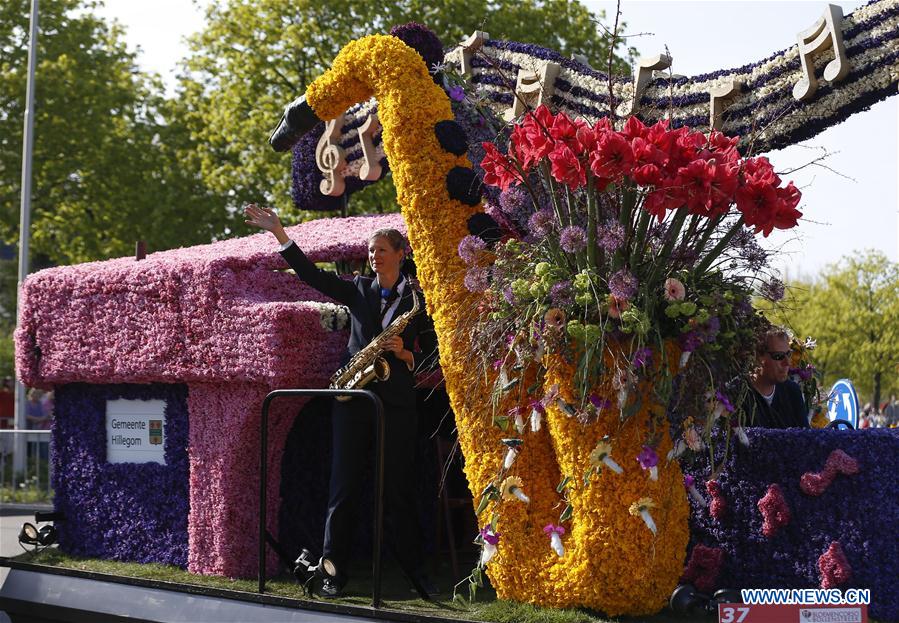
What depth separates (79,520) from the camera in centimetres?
655

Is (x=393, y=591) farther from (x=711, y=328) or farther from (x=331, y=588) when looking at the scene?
(x=711, y=328)

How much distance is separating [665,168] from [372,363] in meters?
1.76

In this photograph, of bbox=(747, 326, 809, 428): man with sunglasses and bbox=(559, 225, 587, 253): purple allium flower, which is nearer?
bbox=(559, 225, 587, 253): purple allium flower

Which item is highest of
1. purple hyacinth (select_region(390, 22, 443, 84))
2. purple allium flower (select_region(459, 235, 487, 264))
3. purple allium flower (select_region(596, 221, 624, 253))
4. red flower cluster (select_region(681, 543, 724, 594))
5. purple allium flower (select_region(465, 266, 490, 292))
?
purple hyacinth (select_region(390, 22, 443, 84))

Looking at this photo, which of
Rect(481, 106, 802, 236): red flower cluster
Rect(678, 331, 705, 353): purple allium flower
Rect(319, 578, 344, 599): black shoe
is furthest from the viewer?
Rect(319, 578, 344, 599): black shoe

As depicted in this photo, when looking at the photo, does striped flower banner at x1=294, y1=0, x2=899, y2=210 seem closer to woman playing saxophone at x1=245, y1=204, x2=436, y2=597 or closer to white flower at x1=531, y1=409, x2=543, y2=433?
woman playing saxophone at x1=245, y1=204, x2=436, y2=597

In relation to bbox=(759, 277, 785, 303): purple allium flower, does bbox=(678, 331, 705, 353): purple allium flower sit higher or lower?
lower

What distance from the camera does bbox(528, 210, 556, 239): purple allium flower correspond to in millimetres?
4340

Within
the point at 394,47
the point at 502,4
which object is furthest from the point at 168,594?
the point at 502,4

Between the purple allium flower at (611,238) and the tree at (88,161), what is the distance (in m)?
17.6

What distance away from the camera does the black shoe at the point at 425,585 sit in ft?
16.5

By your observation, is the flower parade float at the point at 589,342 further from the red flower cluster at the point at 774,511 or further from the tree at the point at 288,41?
the tree at the point at 288,41

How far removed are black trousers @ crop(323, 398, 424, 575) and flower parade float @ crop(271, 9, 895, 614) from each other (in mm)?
541

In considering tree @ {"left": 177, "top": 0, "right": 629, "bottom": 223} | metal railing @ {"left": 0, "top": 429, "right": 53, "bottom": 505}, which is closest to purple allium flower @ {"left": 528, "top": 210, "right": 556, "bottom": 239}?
metal railing @ {"left": 0, "top": 429, "right": 53, "bottom": 505}
